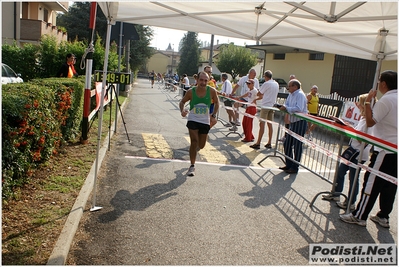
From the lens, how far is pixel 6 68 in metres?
12.4

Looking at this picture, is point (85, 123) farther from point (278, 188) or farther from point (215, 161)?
point (278, 188)

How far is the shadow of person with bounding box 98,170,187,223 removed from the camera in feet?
14.6

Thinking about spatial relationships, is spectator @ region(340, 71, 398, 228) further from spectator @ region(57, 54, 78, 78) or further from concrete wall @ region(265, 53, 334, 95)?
concrete wall @ region(265, 53, 334, 95)

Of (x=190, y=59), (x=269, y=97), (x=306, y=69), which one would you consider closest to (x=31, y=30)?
(x=306, y=69)

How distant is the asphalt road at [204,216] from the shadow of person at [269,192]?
0.02 m

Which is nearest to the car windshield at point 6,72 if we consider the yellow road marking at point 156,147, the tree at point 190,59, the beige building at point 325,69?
the yellow road marking at point 156,147

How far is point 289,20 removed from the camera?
673 centimetres

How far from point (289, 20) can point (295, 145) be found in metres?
2.41

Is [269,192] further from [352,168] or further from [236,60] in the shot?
[236,60]

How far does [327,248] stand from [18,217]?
11.4 ft

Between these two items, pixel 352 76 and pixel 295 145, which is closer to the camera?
pixel 295 145

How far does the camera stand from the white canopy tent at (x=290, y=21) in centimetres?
551

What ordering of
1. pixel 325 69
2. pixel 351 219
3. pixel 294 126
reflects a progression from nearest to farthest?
pixel 351 219 < pixel 294 126 < pixel 325 69

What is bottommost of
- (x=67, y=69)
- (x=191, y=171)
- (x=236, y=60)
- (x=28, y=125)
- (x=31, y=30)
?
(x=191, y=171)
